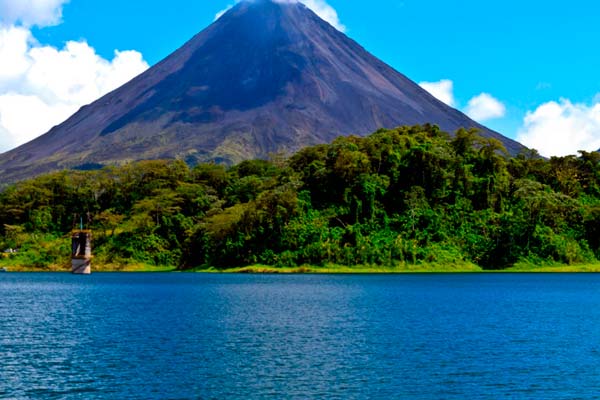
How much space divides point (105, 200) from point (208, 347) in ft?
414

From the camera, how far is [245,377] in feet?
98.5

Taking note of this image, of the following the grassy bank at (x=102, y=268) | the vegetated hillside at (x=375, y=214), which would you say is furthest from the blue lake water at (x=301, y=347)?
the grassy bank at (x=102, y=268)

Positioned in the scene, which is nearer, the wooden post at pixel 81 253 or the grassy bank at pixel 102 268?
the wooden post at pixel 81 253

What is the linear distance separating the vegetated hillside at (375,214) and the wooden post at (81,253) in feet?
43.2

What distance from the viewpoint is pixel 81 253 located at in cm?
12388

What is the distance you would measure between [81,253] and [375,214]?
4909cm

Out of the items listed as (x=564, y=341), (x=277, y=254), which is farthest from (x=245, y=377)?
(x=277, y=254)

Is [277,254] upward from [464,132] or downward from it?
downward

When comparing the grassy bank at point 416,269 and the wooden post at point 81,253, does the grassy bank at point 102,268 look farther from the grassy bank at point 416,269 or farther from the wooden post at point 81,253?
the grassy bank at point 416,269

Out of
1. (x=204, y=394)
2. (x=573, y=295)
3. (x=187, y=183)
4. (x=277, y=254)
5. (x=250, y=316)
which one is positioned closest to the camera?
(x=204, y=394)

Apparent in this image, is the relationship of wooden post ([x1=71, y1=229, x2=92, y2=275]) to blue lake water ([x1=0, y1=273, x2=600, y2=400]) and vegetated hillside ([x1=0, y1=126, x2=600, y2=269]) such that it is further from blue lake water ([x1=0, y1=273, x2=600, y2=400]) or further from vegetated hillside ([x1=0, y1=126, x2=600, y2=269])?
blue lake water ([x1=0, y1=273, x2=600, y2=400])

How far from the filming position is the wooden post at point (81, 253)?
403 ft

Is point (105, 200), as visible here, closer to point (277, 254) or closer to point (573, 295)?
point (277, 254)

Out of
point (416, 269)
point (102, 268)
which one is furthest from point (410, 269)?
point (102, 268)
